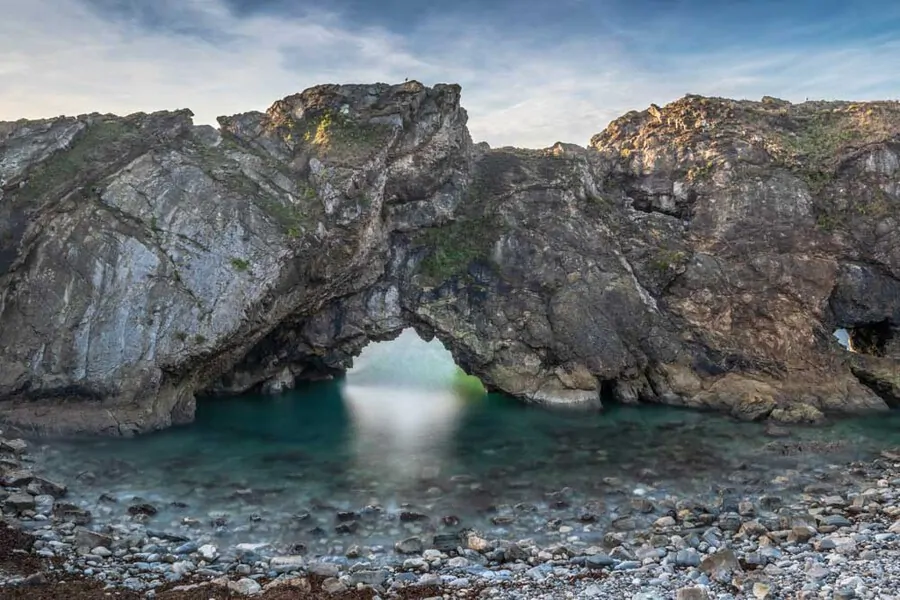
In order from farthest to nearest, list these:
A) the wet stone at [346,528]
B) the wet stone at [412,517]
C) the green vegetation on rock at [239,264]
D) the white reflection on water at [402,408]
→ the green vegetation on rock at [239,264] → the white reflection on water at [402,408] → the wet stone at [412,517] → the wet stone at [346,528]

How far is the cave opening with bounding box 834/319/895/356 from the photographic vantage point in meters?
38.1

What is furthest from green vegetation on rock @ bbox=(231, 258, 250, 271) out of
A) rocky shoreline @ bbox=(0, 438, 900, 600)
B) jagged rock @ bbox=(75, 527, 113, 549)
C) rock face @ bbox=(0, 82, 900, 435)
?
jagged rock @ bbox=(75, 527, 113, 549)

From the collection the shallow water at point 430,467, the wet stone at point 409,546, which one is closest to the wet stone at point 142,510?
the shallow water at point 430,467

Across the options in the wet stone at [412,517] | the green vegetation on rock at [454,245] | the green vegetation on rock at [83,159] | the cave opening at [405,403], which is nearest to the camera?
the wet stone at [412,517]

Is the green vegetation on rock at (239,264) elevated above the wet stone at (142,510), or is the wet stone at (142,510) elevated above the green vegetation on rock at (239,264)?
the green vegetation on rock at (239,264)

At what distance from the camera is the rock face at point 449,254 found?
1140 inches

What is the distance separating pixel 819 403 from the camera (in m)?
33.5

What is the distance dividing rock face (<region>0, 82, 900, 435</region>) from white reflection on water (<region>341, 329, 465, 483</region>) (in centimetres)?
384

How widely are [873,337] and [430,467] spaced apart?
31446 mm

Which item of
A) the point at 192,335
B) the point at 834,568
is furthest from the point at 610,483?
the point at 192,335

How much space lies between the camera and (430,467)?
80.6 feet

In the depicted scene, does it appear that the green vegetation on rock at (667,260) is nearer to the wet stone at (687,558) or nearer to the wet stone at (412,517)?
the wet stone at (412,517)

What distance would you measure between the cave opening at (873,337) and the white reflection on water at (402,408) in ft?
79.0

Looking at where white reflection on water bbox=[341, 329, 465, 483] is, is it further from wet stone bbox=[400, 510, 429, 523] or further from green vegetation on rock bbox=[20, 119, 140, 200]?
green vegetation on rock bbox=[20, 119, 140, 200]
